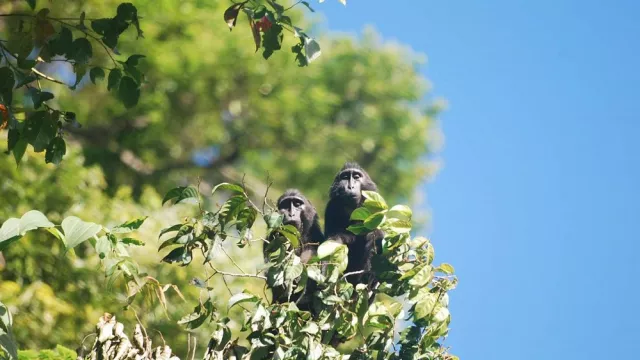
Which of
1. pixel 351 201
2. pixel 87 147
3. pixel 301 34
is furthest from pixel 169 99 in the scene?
pixel 301 34

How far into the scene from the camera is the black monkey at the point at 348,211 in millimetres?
5359

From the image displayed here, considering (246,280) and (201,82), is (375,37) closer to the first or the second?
(201,82)

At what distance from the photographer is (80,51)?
3381mm

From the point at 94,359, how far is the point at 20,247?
5.64m

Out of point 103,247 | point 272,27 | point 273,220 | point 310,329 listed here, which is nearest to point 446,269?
point 310,329

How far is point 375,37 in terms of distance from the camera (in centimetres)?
1912

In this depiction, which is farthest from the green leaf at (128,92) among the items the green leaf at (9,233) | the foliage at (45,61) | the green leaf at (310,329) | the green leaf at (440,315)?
the green leaf at (440,315)

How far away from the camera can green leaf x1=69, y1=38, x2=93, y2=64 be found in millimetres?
3361

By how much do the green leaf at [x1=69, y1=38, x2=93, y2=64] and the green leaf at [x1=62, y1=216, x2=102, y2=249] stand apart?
71 cm

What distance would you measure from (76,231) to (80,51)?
801 mm

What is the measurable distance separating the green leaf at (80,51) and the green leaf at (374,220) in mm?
1227

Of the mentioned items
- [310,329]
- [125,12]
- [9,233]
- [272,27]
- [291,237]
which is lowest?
[9,233]

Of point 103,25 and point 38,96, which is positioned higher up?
point 103,25

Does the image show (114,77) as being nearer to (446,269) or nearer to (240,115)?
(446,269)
